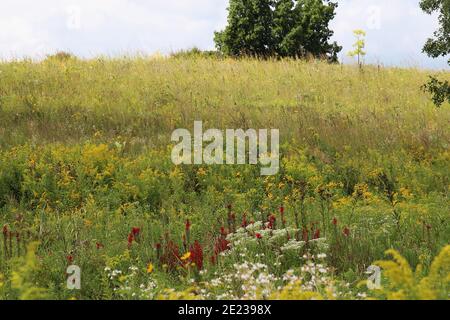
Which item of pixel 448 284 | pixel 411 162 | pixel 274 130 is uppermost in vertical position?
pixel 274 130

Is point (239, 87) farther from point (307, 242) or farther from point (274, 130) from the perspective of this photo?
point (307, 242)

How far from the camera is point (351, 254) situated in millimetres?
6191

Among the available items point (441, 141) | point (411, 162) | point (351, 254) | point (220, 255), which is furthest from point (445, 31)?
point (220, 255)

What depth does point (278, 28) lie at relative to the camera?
3478 centimetres

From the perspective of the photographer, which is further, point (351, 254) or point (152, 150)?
point (152, 150)

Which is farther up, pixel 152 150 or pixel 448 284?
pixel 152 150

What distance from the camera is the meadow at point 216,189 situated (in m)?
5.41

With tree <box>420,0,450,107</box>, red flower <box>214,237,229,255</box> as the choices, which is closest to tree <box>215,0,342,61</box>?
tree <box>420,0,450,107</box>

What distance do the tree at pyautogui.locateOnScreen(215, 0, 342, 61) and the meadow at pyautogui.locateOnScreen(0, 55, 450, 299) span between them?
1518 cm

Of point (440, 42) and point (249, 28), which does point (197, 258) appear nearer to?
point (440, 42)

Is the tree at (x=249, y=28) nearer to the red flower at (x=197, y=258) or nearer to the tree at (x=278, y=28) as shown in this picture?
the tree at (x=278, y=28)

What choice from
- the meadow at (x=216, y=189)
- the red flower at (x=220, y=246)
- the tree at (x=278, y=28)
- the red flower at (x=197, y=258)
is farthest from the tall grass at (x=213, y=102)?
the tree at (x=278, y=28)

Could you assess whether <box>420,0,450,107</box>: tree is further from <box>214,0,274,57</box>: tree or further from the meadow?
<box>214,0,274,57</box>: tree
